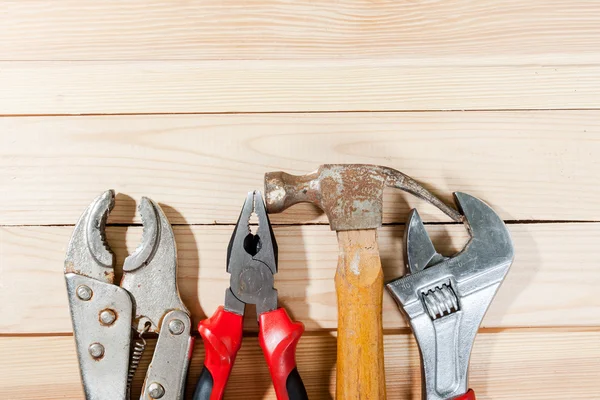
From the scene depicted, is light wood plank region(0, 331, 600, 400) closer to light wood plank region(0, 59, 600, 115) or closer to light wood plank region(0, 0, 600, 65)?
light wood plank region(0, 59, 600, 115)

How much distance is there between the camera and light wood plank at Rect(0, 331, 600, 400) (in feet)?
3.26

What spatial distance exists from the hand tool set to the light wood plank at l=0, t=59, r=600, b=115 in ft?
0.60

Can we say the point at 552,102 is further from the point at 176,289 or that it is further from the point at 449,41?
the point at 176,289

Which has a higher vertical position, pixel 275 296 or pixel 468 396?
pixel 275 296

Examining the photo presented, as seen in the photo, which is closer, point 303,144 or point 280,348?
point 280,348

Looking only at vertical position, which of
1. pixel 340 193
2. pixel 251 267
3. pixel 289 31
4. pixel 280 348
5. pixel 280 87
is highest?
pixel 289 31

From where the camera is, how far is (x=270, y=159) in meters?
1.01

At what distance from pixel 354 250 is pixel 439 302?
0.63 feet

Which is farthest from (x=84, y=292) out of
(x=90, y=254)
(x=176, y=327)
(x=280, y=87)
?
(x=280, y=87)

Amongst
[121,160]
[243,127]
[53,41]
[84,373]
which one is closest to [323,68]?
[243,127]

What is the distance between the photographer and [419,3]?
1.05 m

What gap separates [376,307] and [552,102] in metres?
0.56

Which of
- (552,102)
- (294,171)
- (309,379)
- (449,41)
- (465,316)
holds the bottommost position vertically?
(309,379)

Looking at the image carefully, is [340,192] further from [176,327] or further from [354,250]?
[176,327]
